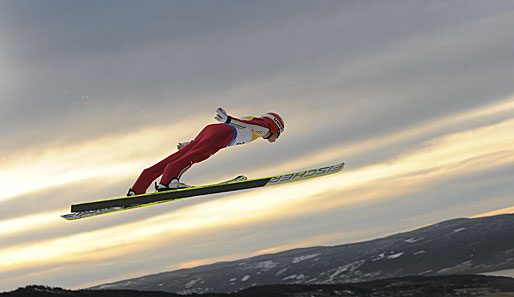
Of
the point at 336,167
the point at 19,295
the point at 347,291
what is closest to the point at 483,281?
the point at 347,291

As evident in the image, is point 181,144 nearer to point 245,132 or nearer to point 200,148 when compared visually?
point 200,148

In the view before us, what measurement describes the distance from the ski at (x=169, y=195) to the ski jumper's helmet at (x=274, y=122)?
1942mm

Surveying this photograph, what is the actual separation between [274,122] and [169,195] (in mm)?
5523

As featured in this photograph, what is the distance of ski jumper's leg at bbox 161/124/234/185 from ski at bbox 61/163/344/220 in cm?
62

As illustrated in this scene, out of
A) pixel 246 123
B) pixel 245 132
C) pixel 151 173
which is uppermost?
pixel 246 123

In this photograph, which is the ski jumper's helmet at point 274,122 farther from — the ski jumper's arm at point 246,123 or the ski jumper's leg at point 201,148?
the ski jumper's leg at point 201,148

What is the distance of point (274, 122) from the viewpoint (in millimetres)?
19609

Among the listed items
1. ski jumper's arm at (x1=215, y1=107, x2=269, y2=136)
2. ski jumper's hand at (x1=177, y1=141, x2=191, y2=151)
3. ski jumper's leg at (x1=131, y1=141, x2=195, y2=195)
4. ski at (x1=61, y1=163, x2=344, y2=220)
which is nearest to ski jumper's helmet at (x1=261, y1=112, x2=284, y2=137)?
ski jumper's arm at (x1=215, y1=107, x2=269, y2=136)

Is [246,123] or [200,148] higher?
[246,123]

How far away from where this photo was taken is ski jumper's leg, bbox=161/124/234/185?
17.1m

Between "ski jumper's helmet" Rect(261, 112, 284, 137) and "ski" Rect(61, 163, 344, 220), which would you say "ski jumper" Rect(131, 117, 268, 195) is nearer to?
"ski" Rect(61, 163, 344, 220)

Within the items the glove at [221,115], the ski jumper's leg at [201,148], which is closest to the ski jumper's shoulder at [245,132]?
the ski jumper's leg at [201,148]

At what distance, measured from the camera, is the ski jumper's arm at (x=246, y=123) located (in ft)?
55.9

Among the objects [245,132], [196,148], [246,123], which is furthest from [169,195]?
[246,123]
